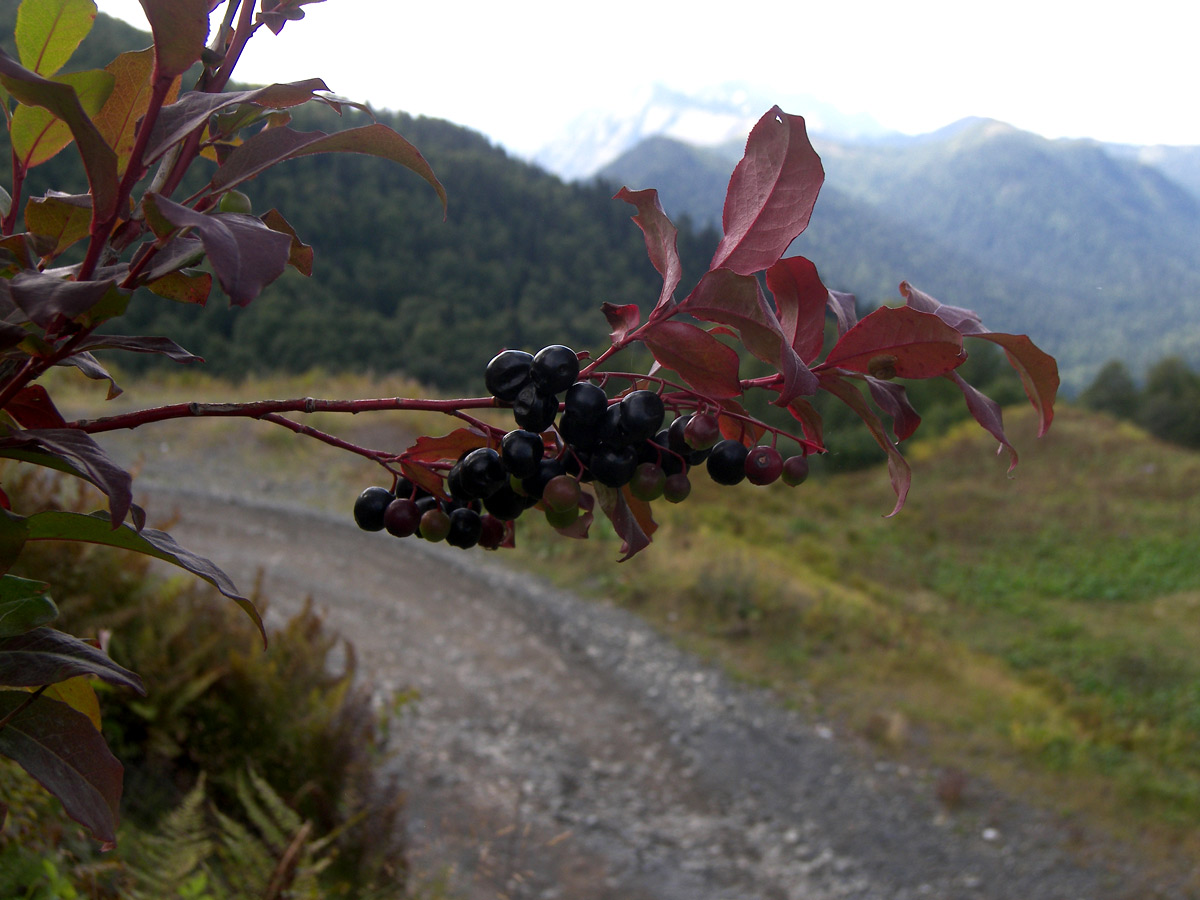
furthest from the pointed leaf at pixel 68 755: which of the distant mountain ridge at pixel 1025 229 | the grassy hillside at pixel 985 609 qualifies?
the distant mountain ridge at pixel 1025 229

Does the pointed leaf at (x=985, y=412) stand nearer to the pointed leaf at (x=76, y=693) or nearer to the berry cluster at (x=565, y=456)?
the berry cluster at (x=565, y=456)

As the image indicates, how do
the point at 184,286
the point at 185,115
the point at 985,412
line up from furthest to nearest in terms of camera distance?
the point at 184,286
the point at 985,412
the point at 185,115

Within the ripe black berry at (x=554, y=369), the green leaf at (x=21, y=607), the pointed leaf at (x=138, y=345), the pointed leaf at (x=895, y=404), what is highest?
the pointed leaf at (x=895, y=404)

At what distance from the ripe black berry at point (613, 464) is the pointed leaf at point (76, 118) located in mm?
461

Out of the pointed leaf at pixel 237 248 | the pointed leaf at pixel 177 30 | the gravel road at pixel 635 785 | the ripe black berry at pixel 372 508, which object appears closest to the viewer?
the pointed leaf at pixel 237 248

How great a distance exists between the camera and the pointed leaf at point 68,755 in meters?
0.69

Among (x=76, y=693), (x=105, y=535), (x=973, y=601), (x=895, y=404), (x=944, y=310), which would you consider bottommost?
(x=973, y=601)

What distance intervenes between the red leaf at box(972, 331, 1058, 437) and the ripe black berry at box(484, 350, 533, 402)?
0.45 metres

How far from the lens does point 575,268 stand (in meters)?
29.0

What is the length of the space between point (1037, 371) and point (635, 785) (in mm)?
4936

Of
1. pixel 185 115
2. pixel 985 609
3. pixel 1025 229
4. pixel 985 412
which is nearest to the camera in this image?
pixel 185 115

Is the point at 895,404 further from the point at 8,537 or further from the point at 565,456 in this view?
the point at 8,537

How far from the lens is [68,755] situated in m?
0.71

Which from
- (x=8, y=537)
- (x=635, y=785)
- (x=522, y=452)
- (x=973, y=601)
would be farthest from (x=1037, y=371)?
(x=973, y=601)
